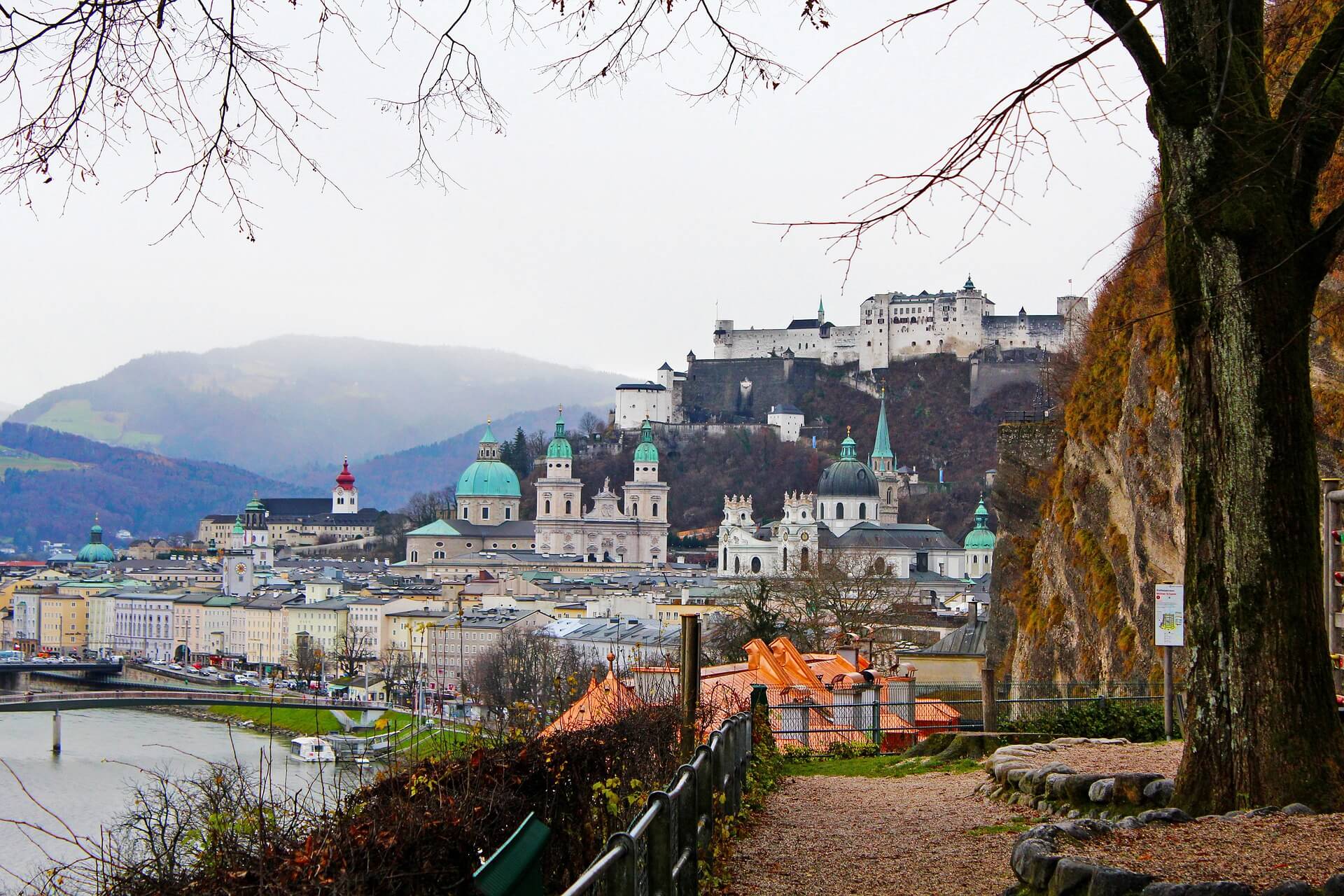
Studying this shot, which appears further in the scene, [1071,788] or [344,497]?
[344,497]

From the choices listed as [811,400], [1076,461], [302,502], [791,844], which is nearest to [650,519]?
[811,400]

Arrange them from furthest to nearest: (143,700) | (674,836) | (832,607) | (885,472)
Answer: (885,472)
(143,700)
(832,607)
(674,836)

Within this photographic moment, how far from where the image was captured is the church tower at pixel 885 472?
106750 millimetres

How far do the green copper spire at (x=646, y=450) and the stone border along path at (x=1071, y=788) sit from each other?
351ft

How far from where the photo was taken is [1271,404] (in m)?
6.17

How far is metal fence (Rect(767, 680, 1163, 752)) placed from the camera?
14.3 metres

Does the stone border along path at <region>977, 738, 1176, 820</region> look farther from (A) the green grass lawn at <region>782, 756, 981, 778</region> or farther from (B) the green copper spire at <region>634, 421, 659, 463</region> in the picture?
(B) the green copper spire at <region>634, 421, 659, 463</region>

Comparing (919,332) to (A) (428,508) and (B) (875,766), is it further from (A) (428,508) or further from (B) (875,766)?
(B) (875,766)

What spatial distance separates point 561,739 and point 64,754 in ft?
108

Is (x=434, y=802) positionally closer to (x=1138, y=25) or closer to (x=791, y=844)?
(x=791, y=844)

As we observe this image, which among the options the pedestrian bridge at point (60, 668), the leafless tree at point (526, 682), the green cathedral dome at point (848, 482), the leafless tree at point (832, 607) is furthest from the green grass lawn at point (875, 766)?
the green cathedral dome at point (848, 482)

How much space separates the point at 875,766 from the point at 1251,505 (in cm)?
686

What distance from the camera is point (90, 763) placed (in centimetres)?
3338

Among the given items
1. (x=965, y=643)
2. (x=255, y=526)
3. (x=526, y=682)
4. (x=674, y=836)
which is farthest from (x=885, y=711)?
(x=255, y=526)
